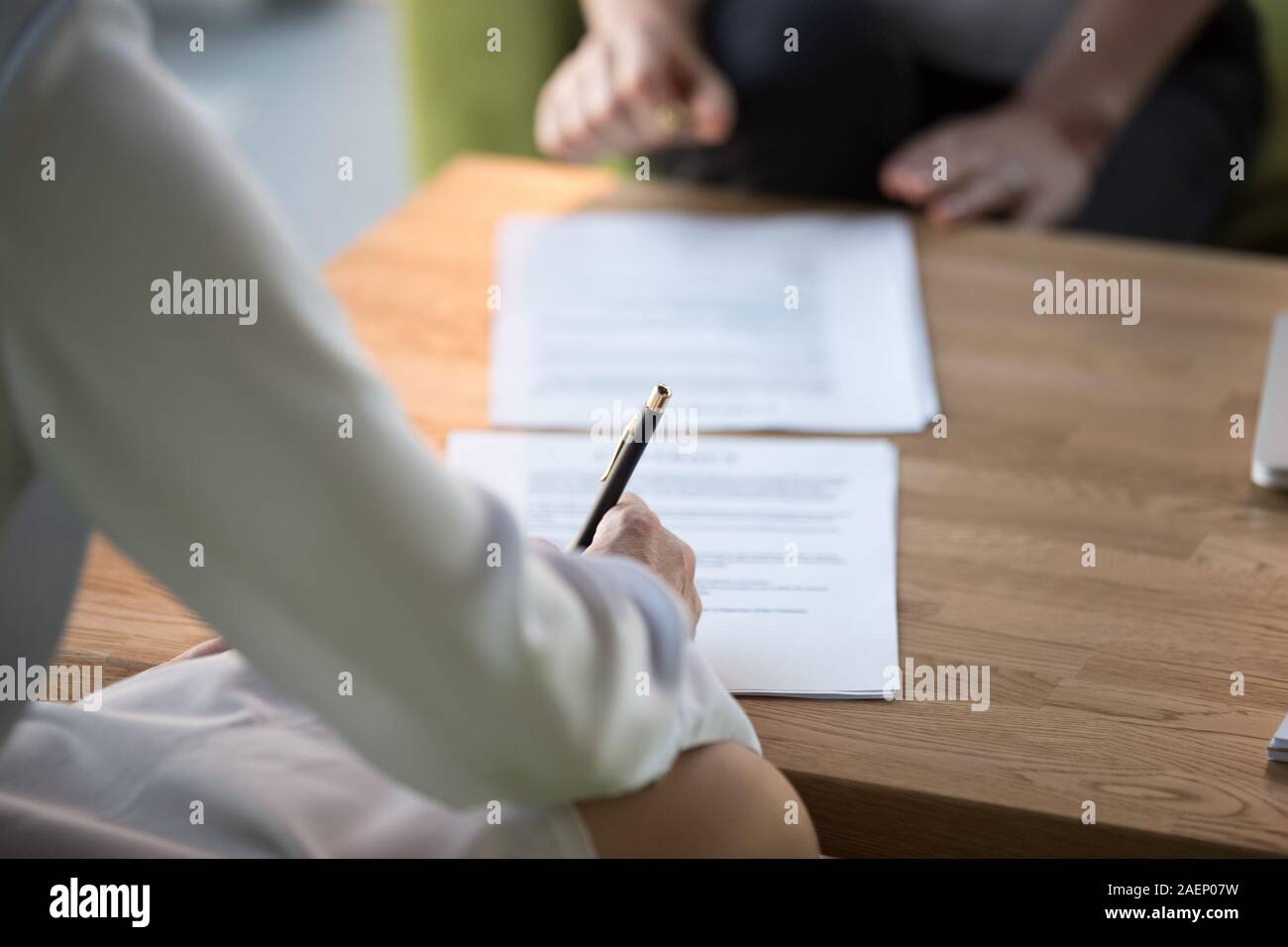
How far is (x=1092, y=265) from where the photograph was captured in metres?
1.18

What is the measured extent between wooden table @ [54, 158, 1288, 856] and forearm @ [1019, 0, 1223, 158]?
298 millimetres

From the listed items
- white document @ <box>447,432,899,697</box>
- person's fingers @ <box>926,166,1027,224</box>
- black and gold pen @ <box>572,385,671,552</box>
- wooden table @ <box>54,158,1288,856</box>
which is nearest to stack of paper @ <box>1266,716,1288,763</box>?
wooden table @ <box>54,158,1288,856</box>

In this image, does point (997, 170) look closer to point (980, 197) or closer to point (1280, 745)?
point (980, 197)

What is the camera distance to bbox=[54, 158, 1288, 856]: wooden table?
25.5 inches

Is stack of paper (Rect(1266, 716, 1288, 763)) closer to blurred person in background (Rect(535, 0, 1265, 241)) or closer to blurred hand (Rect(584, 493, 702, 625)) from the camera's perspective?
blurred hand (Rect(584, 493, 702, 625))

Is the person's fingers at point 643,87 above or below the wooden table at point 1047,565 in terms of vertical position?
above

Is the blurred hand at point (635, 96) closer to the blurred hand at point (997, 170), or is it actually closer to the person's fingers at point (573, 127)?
the person's fingers at point (573, 127)

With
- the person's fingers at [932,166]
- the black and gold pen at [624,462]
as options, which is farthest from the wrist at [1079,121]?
the black and gold pen at [624,462]

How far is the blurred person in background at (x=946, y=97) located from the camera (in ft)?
4.41

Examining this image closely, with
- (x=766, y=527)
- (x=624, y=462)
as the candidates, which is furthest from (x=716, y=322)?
(x=624, y=462)

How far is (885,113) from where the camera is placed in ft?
4.81

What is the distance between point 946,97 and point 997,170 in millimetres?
325
